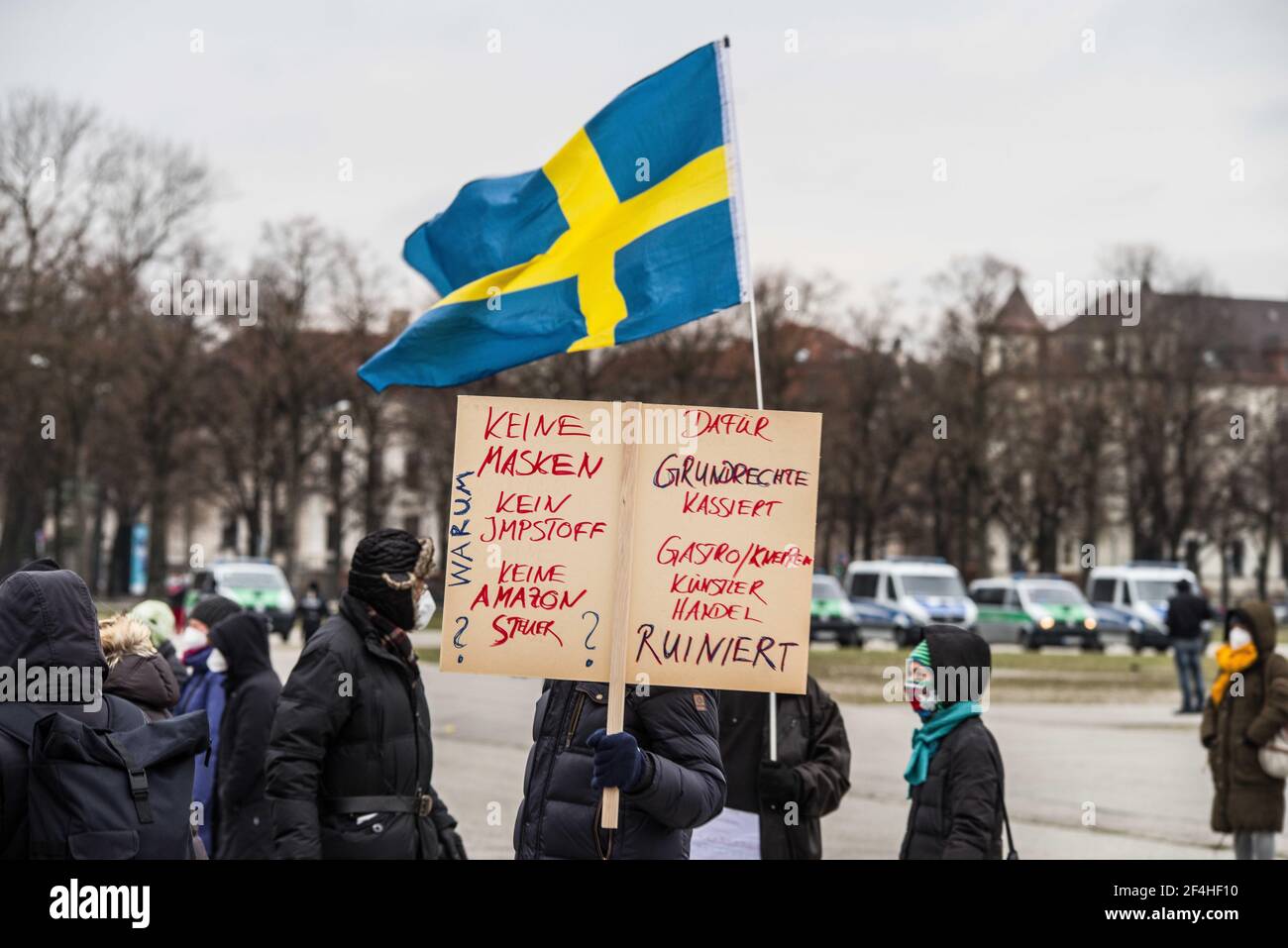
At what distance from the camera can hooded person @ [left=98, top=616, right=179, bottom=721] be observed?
5039 mm

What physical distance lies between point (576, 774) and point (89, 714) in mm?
1226

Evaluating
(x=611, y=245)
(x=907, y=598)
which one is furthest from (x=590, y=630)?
(x=907, y=598)

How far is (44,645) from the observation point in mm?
4188

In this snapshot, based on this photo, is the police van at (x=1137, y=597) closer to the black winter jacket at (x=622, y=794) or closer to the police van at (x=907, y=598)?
the police van at (x=907, y=598)

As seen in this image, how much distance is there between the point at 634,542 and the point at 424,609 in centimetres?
142

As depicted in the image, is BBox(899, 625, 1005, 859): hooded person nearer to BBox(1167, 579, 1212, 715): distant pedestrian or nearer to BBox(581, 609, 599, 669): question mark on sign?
BBox(581, 609, 599, 669): question mark on sign

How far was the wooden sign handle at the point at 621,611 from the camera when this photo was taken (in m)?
4.25

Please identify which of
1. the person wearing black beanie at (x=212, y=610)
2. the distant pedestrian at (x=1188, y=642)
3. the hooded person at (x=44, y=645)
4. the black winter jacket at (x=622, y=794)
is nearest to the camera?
the hooded person at (x=44, y=645)

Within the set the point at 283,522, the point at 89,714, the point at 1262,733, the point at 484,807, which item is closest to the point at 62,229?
the point at 283,522

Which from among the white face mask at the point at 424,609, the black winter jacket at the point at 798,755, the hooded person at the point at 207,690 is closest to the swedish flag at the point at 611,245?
the white face mask at the point at 424,609

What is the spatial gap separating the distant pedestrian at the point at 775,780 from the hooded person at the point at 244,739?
1.95 meters

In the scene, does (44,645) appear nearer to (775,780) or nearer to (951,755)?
(775,780)

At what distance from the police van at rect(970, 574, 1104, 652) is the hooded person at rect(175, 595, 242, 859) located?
36.8m
